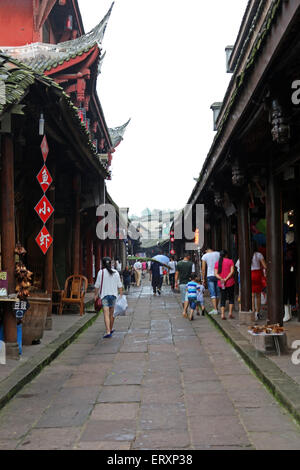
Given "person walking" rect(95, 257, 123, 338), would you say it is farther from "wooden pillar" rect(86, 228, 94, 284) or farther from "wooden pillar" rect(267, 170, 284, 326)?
"wooden pillar" rect(86, 228, 94, 284)

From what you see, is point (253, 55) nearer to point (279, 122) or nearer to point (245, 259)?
point (279, 122)

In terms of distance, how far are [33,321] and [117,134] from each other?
20.8 meters

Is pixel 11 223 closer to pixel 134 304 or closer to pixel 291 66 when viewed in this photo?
pixel 291 66

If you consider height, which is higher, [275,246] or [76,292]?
[275,246]

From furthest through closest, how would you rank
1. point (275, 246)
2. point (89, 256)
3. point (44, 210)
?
1. point (89, 256)
2. point (44, 210)
3. point (275, 246)

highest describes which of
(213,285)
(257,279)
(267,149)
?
(267,149)

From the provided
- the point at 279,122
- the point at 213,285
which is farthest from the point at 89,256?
the point at 279,122

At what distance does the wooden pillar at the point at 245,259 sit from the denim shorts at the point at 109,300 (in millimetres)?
2503

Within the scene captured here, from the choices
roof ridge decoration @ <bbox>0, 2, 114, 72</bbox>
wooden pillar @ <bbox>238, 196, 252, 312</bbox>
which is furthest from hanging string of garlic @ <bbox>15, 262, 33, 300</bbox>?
roof ridge decoration @ <bbox>0, 2, 114, 72</bbox>

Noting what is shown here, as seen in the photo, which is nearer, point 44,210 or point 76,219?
point 44,210

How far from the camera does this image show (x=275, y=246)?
758cm

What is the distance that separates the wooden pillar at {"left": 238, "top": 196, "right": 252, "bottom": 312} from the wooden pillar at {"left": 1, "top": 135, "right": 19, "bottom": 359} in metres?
4.72
